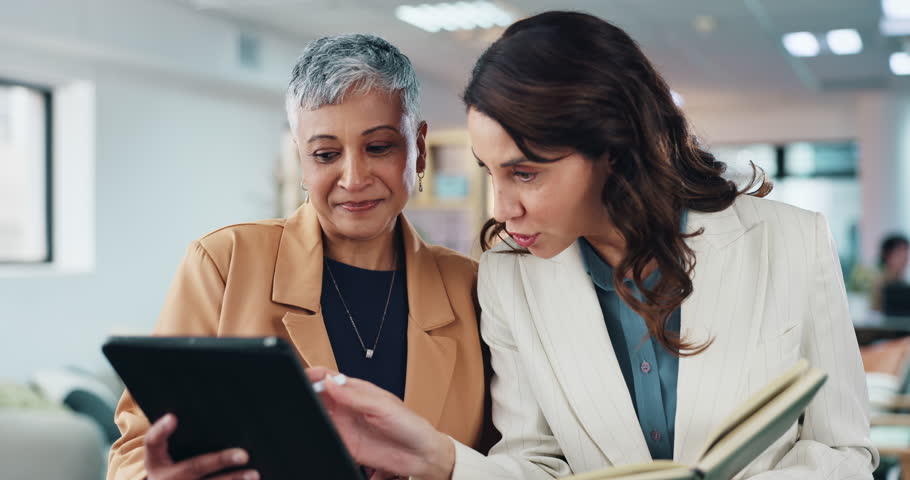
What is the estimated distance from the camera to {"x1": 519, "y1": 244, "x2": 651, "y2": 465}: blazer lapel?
1.40 m

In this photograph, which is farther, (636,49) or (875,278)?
(875,278)

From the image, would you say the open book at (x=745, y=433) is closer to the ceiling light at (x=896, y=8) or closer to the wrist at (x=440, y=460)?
the wrist at (x=440, y=460)

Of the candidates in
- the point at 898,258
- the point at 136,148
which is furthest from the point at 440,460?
the point at 898,258

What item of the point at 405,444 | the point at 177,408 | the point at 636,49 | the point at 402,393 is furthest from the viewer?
the point at 402,393

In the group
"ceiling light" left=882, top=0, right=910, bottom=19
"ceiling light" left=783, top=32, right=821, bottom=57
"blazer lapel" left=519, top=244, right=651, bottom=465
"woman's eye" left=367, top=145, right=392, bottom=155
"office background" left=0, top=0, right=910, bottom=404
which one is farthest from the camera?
"ceiling light" left=783, top=32, right=821, bottom=57

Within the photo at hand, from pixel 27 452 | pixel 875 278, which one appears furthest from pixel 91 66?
pixel 875 278

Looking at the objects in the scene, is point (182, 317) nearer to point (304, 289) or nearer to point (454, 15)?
point (304, 289)

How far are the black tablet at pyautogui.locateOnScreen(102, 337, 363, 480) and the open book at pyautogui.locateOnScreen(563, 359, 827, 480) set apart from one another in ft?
1.04

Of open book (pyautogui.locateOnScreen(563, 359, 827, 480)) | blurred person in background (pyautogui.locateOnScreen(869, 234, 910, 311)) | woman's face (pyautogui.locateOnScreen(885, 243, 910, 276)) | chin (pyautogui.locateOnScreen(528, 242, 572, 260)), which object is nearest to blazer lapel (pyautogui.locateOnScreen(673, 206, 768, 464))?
chin (pyautogui.locateOnScreen(528, 242, 572, 260))

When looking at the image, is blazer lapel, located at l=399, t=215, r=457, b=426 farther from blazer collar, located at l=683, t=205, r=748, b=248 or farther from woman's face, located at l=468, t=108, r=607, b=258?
blazer collar, located at l=683, t=205, r=748, b=248

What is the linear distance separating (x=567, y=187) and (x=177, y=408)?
25.0 inches

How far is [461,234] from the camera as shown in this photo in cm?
750

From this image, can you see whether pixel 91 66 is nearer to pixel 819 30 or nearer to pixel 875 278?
pixel 819 30

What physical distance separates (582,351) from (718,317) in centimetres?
22
